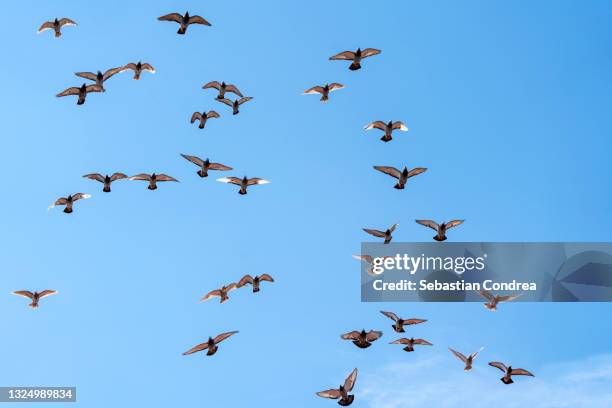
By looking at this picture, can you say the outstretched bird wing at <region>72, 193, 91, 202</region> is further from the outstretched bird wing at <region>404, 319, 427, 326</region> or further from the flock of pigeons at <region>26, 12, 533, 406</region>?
the outstretched bird wing at <region>404, 319, 427, 326</region>

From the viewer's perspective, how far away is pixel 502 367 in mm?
52000

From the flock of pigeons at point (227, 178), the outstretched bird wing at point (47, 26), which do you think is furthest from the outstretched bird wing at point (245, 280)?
the outstretched bird wing at point (47, 26)

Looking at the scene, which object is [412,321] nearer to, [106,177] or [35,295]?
[106,177]

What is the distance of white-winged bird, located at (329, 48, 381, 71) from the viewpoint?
49719 mm

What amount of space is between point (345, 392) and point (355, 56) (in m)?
16.5

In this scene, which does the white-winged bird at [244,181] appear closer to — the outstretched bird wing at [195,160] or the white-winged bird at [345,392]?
the outstretched bird wing at [195,160]

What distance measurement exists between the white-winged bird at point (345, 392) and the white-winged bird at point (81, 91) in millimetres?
19480

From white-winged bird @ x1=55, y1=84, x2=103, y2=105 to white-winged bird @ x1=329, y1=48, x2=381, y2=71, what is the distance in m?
12.4

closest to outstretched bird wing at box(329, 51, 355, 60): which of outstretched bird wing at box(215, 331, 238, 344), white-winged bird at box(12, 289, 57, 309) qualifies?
outstretched bird wing at box(215, 331, 238, 344)

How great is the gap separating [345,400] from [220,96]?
18095 mm

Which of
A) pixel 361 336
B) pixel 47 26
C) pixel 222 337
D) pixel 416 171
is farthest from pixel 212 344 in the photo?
→ pixel 47 26

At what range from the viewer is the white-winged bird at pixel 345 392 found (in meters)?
44.9

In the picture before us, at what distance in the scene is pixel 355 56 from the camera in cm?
4984

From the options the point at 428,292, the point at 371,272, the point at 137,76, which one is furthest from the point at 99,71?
the point at 428,292
